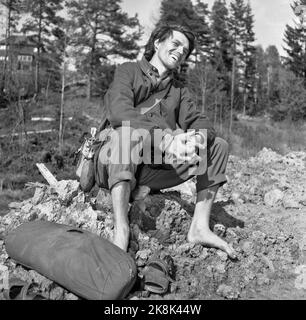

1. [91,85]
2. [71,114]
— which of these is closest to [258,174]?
[71,114]

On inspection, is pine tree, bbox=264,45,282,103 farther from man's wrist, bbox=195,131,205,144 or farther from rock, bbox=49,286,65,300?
rock, bbox=49,286,65,300

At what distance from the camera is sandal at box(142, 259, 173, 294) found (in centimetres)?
230

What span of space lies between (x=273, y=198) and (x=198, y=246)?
6.48 feet

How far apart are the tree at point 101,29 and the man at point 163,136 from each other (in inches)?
905

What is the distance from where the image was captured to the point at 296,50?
37875 millimetres

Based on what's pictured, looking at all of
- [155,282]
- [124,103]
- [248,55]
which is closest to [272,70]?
[248,55]

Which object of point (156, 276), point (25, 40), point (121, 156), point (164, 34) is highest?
point (25, 40)

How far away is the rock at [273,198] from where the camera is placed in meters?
4.46

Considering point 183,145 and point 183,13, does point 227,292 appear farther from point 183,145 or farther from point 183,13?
point 183,13

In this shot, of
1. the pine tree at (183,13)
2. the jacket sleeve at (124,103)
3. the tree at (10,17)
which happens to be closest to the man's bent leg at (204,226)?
the jacket sleeve at (124,103)

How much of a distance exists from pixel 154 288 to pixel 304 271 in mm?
1103

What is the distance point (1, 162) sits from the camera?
35.1ft

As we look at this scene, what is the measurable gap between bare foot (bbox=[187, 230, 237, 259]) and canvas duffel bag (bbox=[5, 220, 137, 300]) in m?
0.72

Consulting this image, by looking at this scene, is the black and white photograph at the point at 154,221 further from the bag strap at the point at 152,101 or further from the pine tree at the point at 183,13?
the pine tree at the point at 183,13
